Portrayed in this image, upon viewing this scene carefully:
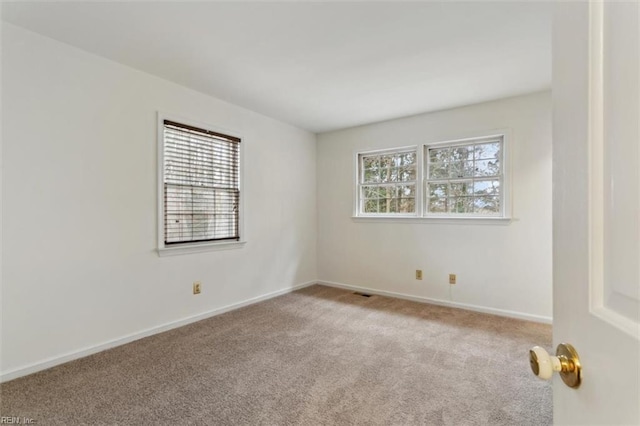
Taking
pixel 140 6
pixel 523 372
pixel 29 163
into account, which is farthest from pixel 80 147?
pixel 523 372

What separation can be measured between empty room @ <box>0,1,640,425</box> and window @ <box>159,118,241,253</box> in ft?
0.07

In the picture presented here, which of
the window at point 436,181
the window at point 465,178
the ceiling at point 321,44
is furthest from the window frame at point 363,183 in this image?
the ceiling at point 321,44

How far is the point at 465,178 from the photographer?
3.62 meters

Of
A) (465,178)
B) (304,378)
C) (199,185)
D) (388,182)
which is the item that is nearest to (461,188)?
(465,178)

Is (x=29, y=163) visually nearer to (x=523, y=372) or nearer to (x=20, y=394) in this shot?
(x=20, y=394)

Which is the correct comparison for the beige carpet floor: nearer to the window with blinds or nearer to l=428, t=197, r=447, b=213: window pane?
the window with blinds

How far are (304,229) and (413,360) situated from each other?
2603 mm

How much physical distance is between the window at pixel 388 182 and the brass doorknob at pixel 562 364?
3532 millimetres

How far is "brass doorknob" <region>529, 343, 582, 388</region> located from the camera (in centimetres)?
50

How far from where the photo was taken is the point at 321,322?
3135mm

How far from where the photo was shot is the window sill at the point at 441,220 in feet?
11.0

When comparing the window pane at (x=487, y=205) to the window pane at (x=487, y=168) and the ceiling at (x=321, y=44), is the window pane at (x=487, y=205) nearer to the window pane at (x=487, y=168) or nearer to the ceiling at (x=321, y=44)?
the window pane at (x=487, y=168)

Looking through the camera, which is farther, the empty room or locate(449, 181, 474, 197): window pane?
locate(449, 181, 474, 197): window pane

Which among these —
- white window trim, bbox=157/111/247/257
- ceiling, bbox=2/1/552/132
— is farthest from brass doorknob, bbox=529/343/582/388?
white window trim, bbox=157/111/247/257
